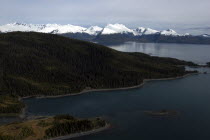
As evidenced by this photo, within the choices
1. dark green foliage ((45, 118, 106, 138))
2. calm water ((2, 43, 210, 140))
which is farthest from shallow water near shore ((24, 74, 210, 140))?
dark green foliage ((45, 118, 106, 138))

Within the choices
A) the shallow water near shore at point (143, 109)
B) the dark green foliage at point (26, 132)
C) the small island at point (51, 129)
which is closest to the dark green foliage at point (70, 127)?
the small island at point (51, 129)

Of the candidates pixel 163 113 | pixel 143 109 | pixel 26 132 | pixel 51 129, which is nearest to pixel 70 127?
pixel 51 129

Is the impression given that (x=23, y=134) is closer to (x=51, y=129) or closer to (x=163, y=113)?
(x=51, y=129)

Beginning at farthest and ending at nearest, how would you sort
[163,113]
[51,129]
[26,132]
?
[163,113]
[51,129]
[26,132]

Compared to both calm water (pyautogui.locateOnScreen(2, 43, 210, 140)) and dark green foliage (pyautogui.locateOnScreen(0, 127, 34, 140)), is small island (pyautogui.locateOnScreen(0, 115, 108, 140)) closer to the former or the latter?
dark green foliage (pyautogui.locateOnScreen(0, 127, 34, 140))

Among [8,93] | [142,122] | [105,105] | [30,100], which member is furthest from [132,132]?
[8,93]
